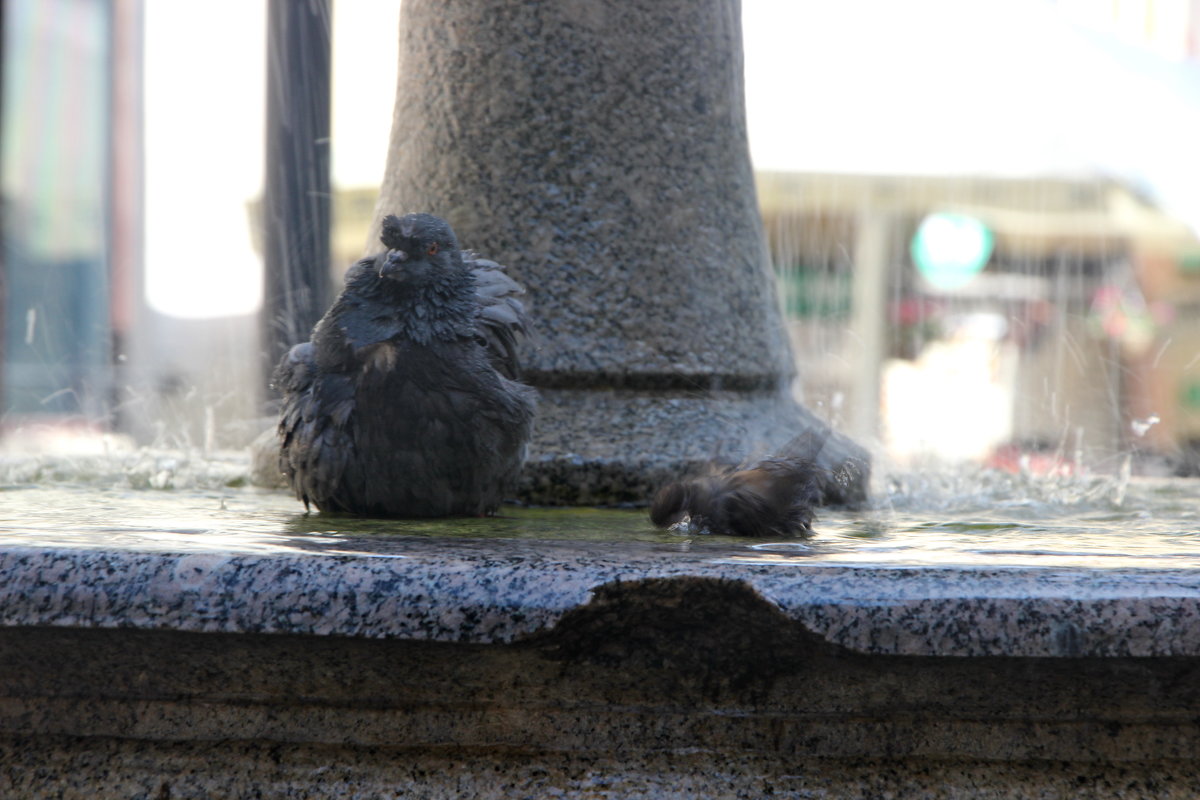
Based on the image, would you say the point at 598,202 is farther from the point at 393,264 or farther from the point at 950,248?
the point at 950,248

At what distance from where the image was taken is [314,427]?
273cm

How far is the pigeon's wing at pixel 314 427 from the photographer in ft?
8.85

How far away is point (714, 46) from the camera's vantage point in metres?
3.61

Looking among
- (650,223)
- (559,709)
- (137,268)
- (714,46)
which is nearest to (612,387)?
(650,223)

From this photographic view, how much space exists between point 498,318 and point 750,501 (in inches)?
25.3

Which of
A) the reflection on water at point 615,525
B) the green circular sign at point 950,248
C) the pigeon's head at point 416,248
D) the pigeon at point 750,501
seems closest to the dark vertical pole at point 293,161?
the reflection on water at point 615,525

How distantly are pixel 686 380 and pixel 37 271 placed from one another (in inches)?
474

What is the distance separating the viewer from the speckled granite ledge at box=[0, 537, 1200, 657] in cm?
170

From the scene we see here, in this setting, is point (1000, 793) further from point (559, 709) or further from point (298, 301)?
point (298, 301)

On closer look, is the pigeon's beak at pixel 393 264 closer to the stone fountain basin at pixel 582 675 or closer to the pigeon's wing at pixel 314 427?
the pigeon's wing at pixel 314 427

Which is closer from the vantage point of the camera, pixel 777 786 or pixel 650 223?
pixel 777 786

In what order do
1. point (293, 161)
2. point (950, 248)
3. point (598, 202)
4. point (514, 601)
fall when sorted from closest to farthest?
point (514, 601), point (598, 202), point (293, 161), point (950, 248)

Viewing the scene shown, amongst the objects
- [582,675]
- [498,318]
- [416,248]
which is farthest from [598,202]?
[582,675]

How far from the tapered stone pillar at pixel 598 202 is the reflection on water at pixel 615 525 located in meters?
0.37
